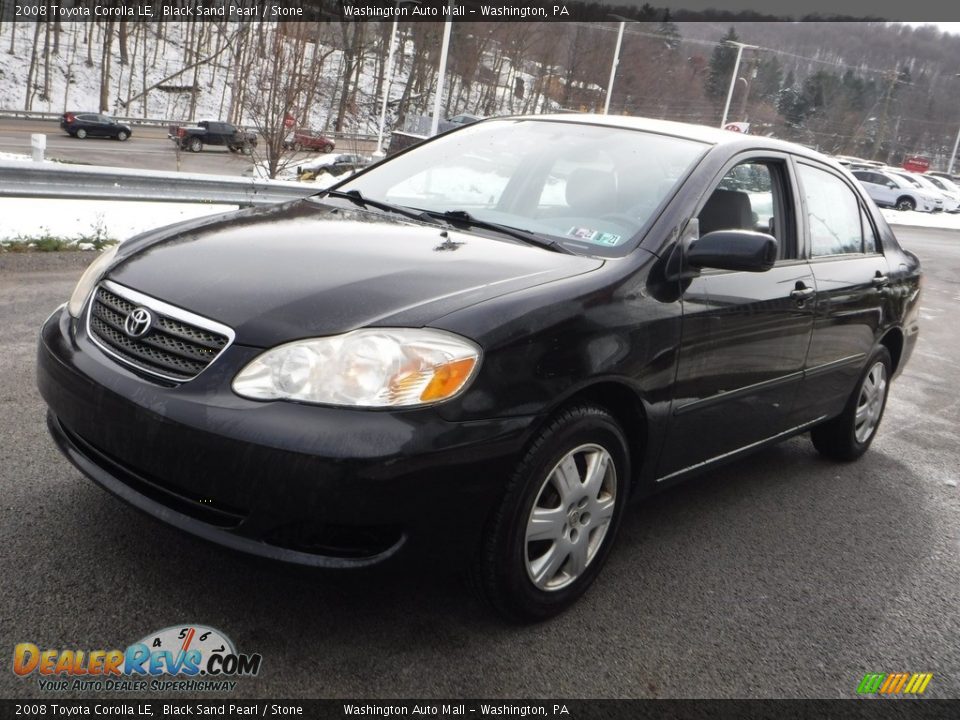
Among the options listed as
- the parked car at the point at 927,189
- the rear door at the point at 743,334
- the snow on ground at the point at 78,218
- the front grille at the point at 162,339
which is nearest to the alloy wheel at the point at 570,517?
the rear door at the point at 743,334

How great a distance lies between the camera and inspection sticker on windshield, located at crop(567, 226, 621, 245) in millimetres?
3266

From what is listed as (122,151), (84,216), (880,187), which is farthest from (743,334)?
(880,187)

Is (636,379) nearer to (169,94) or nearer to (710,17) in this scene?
(710,17)

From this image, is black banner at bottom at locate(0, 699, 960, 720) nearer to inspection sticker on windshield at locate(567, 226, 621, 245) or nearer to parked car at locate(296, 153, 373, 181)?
inspection sticker on windshield at locate(567, 226, 621, 245)

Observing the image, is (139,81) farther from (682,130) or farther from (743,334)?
(743,334)

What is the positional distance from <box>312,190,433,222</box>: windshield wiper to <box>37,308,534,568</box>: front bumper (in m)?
1.32

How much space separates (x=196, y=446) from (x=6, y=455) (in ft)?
5.53

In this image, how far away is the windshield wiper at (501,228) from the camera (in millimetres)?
3260

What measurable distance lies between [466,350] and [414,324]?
160 mm

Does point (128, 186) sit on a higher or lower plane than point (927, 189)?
lower

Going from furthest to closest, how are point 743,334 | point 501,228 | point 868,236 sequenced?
point 868,236 < point 743,334 < point 501,228

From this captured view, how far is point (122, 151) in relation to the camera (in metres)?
36.7

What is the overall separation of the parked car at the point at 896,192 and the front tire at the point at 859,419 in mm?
35859

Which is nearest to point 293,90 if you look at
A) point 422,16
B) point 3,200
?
point 3,200
